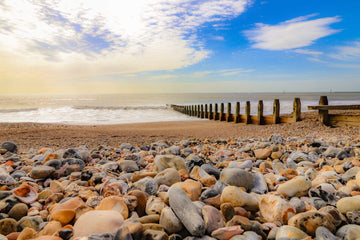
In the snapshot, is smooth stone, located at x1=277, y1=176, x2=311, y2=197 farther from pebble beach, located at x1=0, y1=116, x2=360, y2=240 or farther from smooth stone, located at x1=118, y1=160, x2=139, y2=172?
smooth stone, located at x1=118, y1=160, x2=139, y2=172

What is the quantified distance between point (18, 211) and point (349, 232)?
8.17ft

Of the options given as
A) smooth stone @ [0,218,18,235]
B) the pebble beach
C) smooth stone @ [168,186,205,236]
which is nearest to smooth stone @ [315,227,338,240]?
the pebble beach

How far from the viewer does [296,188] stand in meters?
2.22

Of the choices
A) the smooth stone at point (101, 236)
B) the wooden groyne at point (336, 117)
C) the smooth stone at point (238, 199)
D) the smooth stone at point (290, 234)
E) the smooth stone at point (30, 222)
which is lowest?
the smooth stone at point (30, 222)

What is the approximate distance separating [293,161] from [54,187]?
125 inches

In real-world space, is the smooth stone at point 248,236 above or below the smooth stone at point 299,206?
below

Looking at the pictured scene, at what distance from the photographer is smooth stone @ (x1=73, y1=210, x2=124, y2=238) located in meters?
1.60

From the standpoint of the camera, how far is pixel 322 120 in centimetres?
812

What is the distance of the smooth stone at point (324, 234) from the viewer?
4.99ft

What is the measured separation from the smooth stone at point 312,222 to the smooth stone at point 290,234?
0.07 meters

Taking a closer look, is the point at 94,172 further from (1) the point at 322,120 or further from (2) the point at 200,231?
(1) the point at 322,120

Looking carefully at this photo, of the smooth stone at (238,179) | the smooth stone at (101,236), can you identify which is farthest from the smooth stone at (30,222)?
the smooth stone at (238,179)

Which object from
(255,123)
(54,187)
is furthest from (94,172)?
(255,123)

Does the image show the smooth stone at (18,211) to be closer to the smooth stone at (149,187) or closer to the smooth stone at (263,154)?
the smooth stone at (149,187)
